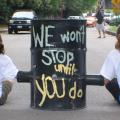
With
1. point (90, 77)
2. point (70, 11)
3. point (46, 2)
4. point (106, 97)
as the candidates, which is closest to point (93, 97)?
point (106, 97)

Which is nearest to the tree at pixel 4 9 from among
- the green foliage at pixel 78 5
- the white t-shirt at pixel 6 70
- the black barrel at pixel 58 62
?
the green foliage at pixel 78 5

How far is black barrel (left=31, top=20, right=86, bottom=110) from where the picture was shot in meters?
8.62

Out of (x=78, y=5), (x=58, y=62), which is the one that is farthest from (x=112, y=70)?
(x=78, y=5)

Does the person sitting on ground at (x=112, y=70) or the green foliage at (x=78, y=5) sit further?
the green foliage at (x=78, y=5)

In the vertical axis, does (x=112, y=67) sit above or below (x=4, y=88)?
above

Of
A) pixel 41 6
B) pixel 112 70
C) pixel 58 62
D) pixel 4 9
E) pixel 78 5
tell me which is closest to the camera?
pixel 58 62

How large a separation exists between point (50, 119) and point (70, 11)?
74.6 metres

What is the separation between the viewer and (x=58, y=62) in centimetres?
866

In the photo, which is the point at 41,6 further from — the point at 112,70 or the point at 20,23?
the point at 112,70

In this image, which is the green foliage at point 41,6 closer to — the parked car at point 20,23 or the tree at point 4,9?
the tree at point 4,9

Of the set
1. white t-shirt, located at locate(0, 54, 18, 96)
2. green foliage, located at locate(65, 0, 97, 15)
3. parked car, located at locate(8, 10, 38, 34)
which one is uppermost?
white t-shirt, located at locate(0, 54, 18, 96)

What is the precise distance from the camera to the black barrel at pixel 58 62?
8.62 m

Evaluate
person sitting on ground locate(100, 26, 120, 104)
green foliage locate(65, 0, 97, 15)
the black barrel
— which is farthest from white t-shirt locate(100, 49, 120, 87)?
green foliage locate(65, 0, 97, 15)

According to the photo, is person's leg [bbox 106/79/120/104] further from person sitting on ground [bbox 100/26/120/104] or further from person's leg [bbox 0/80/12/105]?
person's leg [bbox 0/80/12/105]
